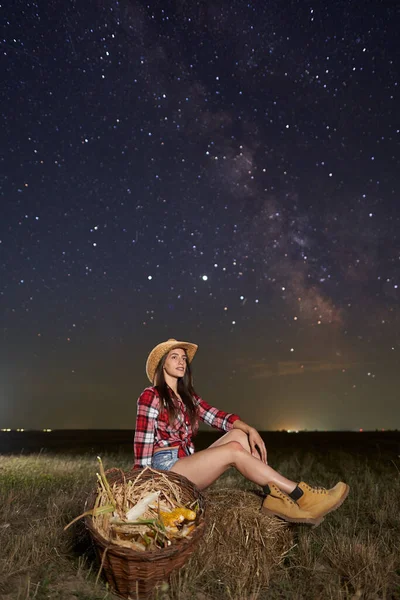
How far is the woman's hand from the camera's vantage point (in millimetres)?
4746

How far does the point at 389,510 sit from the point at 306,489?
2.22 meters

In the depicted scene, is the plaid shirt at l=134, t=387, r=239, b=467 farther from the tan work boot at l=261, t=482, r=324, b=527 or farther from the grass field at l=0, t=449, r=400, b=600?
the tan work boot at l=261, t=482, r=324, b=527

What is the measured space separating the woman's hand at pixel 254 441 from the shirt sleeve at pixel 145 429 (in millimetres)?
921

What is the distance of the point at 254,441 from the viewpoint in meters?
4.76

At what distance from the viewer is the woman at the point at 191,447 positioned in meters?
4.10

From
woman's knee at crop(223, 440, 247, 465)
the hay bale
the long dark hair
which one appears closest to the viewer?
the hay bale

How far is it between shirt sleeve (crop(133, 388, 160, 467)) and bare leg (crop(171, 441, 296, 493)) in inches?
13.6

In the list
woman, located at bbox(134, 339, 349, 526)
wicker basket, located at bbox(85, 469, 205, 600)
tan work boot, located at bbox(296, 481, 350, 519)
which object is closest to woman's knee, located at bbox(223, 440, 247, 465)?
woman, located at bbox(134, 339, 349, 526)

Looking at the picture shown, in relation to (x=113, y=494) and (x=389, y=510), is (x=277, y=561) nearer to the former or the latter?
(x=113, y=494)

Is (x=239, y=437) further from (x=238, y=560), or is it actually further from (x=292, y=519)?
(x=238, y=560)

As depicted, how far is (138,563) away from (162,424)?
5.73 ft

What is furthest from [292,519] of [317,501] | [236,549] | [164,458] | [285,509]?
[164,458]

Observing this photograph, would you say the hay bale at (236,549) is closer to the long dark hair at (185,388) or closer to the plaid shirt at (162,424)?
the plaid shirt at (162,424)

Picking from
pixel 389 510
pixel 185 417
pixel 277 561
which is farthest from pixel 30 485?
pixel 389 510
